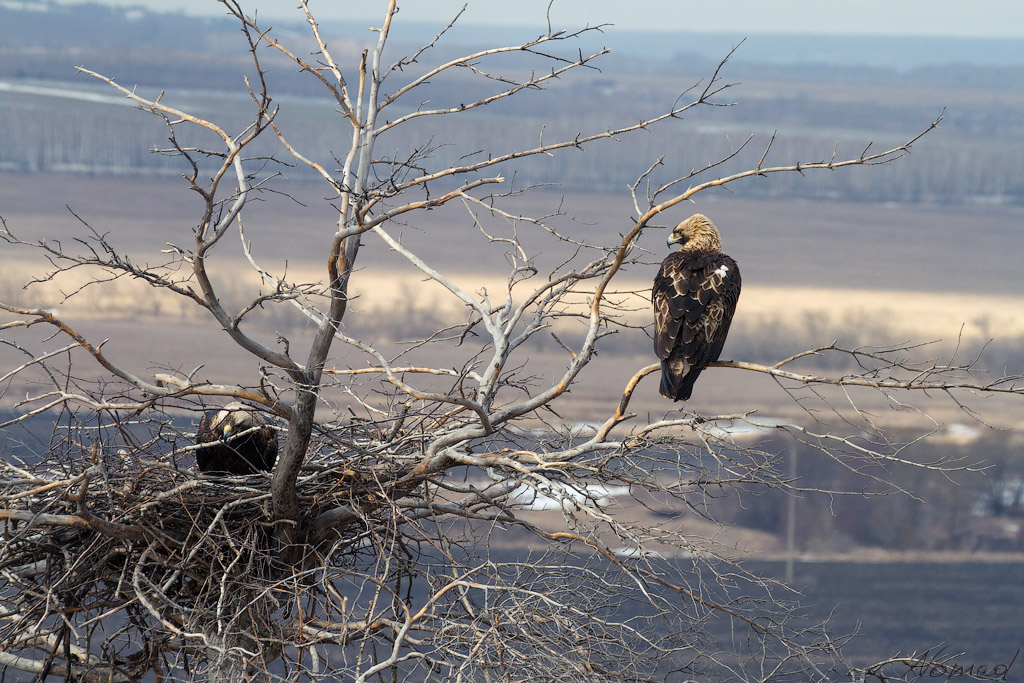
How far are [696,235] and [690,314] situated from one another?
123 centimetres

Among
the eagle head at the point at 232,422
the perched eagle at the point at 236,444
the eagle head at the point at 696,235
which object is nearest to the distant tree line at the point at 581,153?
the eagle head at the point at 696,235

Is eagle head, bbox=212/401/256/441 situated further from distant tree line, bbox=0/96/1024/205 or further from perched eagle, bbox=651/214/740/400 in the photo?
distant tree line, bbox=0/96/1024/205

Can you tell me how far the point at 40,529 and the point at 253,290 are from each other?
344 ft

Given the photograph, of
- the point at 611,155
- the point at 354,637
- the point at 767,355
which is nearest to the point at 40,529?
the point at 354,637

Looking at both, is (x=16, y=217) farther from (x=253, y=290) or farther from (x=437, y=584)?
(x=437, y=584)

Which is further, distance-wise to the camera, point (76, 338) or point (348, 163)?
point (348, 163)

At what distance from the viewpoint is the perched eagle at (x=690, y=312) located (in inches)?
309

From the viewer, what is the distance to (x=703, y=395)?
120 metres

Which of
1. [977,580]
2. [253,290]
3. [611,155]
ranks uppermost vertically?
[611,155]

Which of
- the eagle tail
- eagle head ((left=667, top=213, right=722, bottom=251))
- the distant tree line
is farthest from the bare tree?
the distant tree line

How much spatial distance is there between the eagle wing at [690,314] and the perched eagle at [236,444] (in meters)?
3.04

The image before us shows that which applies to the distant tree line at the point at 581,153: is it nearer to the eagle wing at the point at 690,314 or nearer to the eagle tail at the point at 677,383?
the eagle wing at the point at 690,314

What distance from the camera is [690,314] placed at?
310 inches

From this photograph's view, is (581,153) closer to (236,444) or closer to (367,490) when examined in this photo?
(236,444)
